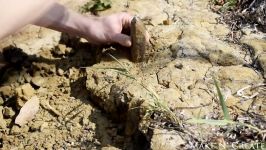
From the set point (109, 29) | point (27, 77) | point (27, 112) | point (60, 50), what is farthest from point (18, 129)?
point (109, 29)

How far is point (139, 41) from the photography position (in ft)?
7.06

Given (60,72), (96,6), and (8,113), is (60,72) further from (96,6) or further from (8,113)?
(96,6)

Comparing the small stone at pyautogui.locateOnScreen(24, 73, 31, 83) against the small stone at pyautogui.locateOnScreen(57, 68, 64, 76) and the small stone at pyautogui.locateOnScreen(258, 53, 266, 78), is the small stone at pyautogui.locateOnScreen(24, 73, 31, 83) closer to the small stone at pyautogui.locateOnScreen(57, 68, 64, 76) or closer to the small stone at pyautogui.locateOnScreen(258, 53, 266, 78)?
the small stone at pyautogui.locateOnScreen(57, 68, 64, 76)

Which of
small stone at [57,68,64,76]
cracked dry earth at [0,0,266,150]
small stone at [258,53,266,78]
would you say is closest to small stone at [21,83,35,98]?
cracked dry earth at [0,0,266,150]

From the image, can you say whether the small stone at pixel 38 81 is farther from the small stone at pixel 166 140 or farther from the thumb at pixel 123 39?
the small stone at pixel 166 140

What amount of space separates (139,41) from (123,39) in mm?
84

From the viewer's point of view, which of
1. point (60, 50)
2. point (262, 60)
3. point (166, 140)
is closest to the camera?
point (166, 140)

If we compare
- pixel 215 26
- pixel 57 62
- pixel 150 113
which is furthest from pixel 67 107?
pixel 215 26

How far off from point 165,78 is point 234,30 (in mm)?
484

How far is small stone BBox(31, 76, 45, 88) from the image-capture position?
238 cm

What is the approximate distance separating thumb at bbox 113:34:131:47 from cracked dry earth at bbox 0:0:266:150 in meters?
0.07

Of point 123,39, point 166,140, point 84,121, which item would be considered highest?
point 123,39

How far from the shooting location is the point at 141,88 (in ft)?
6.52

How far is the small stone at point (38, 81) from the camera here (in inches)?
93.7
